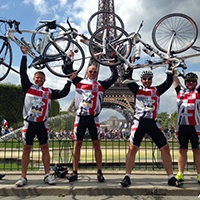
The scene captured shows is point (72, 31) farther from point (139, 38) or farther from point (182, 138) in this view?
point (182, 138)

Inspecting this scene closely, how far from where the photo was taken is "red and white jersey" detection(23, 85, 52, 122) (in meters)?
5.11

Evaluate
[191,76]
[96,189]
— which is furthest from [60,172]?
[191,76]

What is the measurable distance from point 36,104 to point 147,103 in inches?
79.9

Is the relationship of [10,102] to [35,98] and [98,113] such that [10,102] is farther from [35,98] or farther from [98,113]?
[98,113]

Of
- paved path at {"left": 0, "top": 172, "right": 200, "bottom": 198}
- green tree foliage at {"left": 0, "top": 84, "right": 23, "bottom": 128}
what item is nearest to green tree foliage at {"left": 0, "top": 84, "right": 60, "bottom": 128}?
green tree foliage at {"left": 0, "top": 84, "right": 23, "bottom": 128}

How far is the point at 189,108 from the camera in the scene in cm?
517

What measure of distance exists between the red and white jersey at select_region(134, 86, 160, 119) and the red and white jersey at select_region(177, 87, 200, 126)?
457mm

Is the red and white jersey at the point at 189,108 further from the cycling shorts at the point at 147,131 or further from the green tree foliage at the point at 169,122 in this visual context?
the green tree foliage at the point at 169,122

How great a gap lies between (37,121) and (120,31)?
10.0 ft

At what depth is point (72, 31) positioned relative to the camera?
268 inches

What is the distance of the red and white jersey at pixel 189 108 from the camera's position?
5129 mm

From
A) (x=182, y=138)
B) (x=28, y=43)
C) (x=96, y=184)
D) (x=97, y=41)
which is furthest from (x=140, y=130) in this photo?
(x=28, y=43)

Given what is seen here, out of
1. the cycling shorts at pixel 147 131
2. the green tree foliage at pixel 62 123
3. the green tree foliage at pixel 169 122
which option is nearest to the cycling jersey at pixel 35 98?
the cycling shorts at pixel 147 131

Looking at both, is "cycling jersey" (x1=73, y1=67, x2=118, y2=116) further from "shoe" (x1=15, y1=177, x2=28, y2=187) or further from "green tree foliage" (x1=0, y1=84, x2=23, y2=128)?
"green tree foliage" (x1=0, y1=84, x2=23, y2=128)
